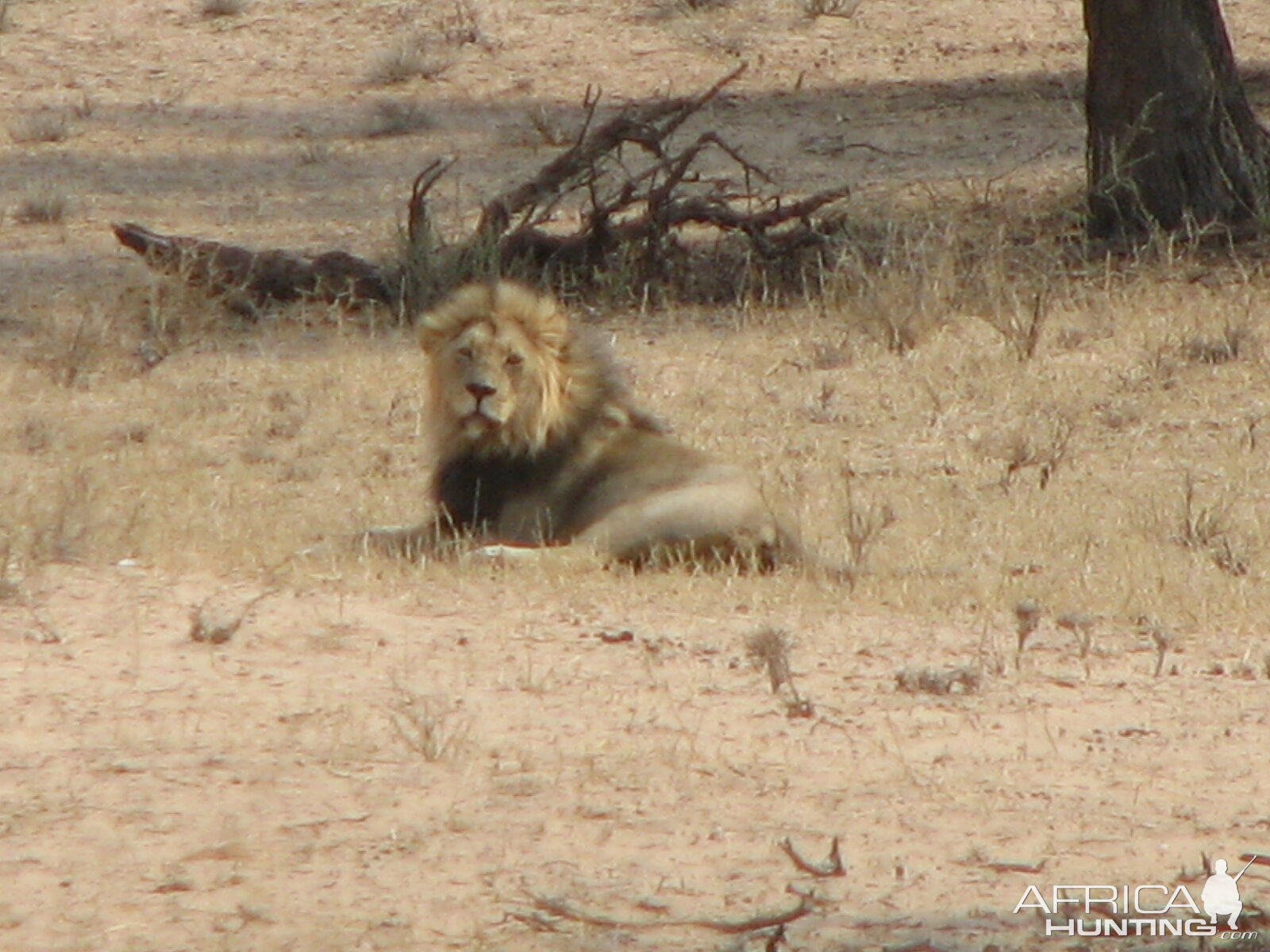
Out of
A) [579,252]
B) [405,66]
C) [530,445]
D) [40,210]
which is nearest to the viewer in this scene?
[530,445]

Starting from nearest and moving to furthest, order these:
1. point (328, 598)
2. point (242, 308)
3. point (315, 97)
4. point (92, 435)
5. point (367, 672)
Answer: point (367, 672)
point (328, 598)
point (92, 435)
point (242, 308)
point (315, 97)

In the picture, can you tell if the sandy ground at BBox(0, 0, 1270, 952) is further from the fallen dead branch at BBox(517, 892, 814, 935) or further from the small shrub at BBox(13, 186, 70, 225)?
the small shrub at BBox(13, 186, 70, 225)

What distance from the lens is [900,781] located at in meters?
5.66

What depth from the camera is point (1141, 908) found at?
473 centimetres

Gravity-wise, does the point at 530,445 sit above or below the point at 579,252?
above

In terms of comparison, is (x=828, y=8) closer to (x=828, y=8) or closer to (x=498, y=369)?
(x=828, y=8)

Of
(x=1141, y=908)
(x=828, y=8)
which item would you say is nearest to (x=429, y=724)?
(x=1141, y=908)

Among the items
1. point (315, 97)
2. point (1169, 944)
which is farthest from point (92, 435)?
point (315, 97)

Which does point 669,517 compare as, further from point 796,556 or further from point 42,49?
point 42,49

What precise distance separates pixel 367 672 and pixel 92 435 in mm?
4932

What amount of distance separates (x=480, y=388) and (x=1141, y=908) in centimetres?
422

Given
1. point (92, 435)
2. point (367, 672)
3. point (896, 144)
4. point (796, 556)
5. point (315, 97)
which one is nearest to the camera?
point (367, 672)

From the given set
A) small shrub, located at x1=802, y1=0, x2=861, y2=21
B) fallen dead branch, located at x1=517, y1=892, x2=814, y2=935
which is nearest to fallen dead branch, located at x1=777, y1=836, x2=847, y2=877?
fallen dead branch, located at x1=517, y1=892, x2=814, y2=935

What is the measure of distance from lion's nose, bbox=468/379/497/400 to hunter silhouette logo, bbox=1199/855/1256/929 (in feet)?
13.4
